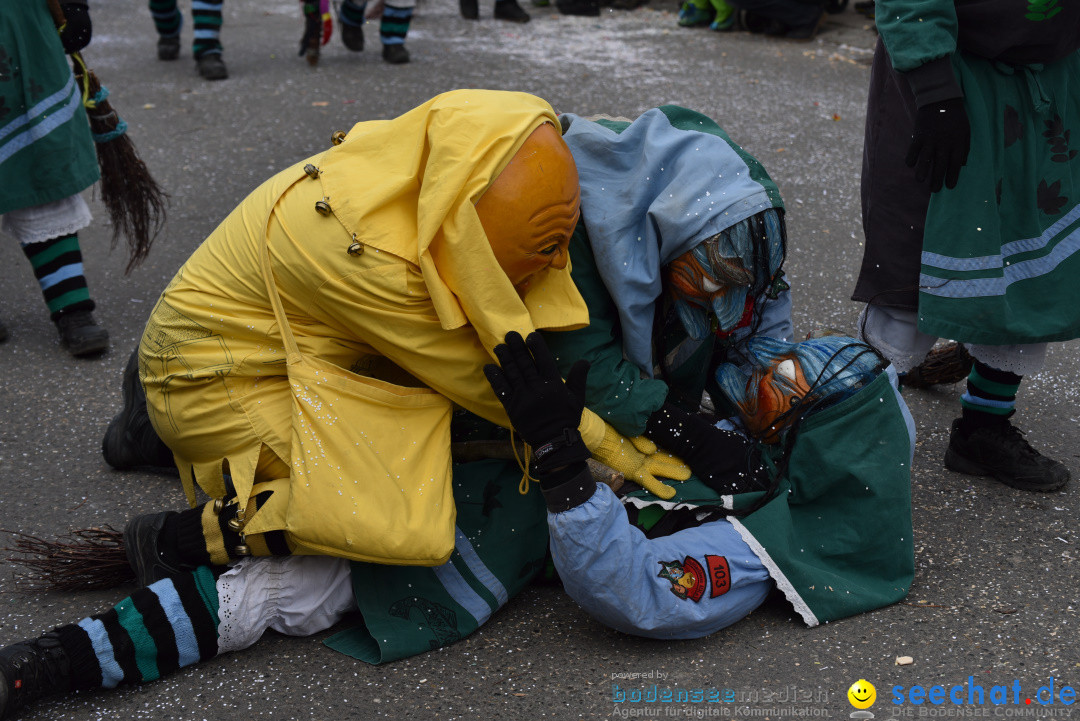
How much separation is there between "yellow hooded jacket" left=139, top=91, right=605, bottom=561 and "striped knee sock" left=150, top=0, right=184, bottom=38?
4.46 meters

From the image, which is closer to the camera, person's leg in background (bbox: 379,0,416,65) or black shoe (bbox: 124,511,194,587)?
black shoe (bbox: 124,511,194,587)

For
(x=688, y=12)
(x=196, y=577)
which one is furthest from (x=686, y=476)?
(x=688, y=12)

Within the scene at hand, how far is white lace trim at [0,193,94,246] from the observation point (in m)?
2.99

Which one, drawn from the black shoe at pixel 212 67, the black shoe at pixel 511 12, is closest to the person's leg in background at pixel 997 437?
the black shoe at pixel 212 67

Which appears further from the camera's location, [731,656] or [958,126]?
[958,126]

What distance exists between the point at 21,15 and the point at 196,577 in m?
1.86

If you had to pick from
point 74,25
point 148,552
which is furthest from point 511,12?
point 148,552

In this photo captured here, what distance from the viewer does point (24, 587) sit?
2074mm

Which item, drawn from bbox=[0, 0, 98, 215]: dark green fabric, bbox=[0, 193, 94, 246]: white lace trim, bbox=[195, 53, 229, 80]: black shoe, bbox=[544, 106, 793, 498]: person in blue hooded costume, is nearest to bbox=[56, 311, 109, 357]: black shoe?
bbox=[0, 193, 94, 246]: white lace trim

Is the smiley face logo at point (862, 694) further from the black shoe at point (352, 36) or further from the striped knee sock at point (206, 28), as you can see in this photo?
the black shoe at point (352, 36)

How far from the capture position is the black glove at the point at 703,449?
2.06 meters

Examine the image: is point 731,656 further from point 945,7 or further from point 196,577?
point 945,7

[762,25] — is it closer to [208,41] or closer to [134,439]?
[208,41]

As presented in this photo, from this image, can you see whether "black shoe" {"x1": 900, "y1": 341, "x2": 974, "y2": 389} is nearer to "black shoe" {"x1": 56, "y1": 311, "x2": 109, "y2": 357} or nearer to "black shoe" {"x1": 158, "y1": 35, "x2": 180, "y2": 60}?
"black shoe" {"x1": 56, "y1": 311, "x2": 109, "y2": 357}
